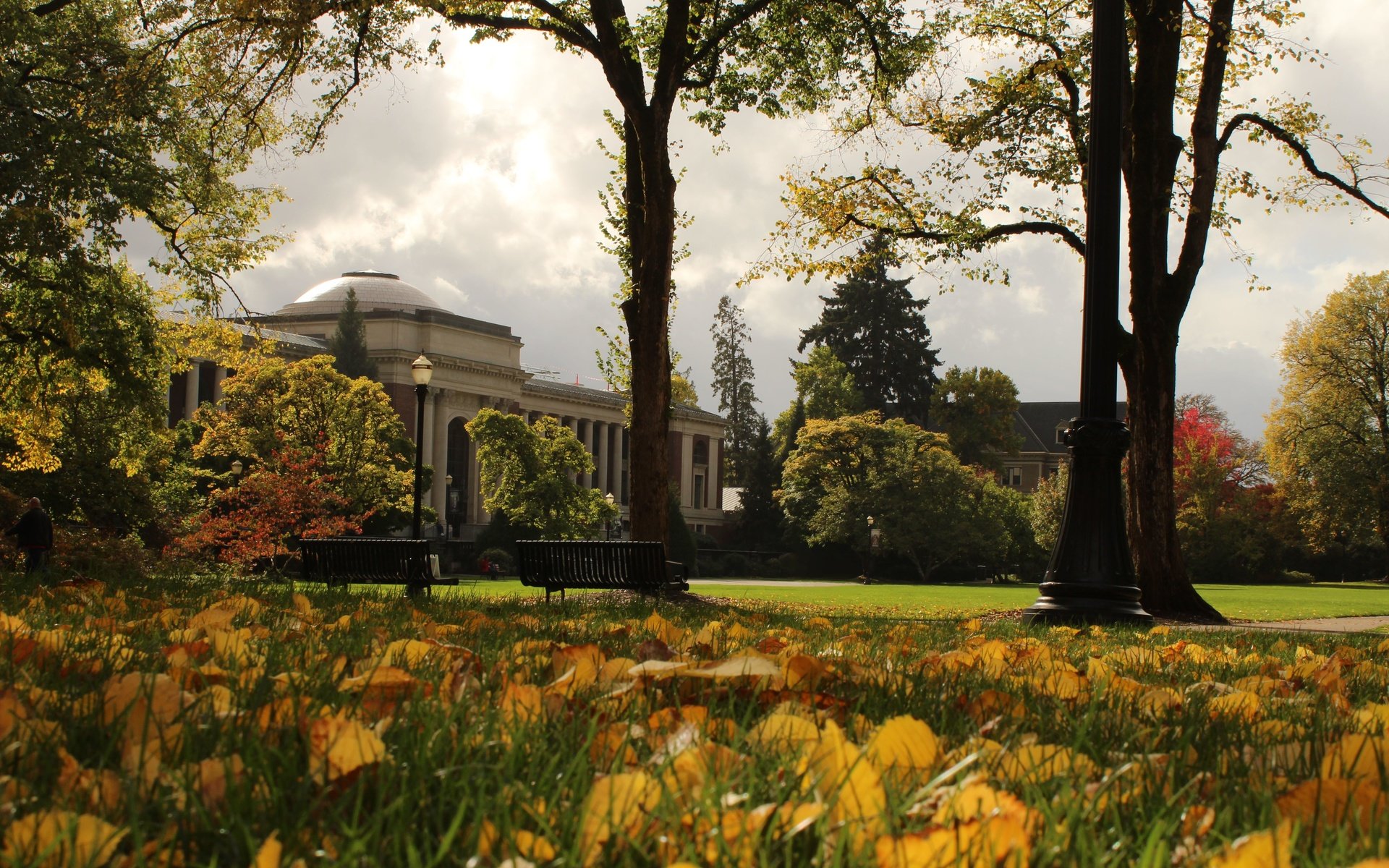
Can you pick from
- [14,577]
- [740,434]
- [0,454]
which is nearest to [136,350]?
[0,454]

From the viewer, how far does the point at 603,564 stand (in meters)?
16.2

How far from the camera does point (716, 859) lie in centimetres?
159

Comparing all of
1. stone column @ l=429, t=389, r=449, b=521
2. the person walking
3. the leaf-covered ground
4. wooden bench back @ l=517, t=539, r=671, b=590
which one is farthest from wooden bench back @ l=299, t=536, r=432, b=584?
stone column @ l=429, t=389, r=449, b=521

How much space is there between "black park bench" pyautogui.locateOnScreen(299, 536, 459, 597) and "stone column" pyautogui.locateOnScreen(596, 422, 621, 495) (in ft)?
306

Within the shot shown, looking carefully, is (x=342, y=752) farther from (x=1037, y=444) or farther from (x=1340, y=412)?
(x=1037, y=444)

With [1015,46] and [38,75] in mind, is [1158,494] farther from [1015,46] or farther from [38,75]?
[38,75]

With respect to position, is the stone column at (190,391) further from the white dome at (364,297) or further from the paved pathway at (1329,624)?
the paved pathway at (1329,624)

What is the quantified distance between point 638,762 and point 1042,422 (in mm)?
125704

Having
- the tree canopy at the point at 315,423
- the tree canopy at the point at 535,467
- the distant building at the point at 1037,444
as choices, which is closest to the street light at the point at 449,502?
the tree canopy at the point at 535,467

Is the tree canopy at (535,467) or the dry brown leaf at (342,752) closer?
the dry brown leaf at (342,752)

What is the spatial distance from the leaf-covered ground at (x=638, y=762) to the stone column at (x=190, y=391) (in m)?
79.7

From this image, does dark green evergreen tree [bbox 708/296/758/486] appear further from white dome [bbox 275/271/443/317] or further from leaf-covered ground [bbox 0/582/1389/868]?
leaf-covered ground [bbox 0/582/1389/868]

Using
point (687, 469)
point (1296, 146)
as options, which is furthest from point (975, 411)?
point (1296, 146)

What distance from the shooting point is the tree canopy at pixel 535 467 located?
5878 cm
